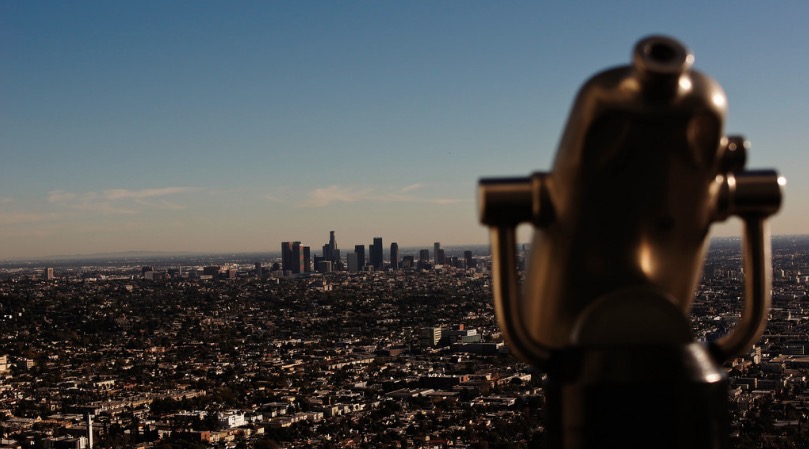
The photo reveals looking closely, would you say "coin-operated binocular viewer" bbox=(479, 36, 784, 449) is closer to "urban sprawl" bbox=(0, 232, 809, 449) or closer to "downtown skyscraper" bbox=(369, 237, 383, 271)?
"urban sprawl" bbox=(0, 232, 809, 449)

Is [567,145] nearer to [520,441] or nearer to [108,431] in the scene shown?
[520,441]

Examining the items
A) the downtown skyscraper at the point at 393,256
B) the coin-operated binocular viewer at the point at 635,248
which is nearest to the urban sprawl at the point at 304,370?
the coin-operated binocular viewer at the point at 635,248

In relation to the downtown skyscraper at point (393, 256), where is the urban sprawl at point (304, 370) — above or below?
below

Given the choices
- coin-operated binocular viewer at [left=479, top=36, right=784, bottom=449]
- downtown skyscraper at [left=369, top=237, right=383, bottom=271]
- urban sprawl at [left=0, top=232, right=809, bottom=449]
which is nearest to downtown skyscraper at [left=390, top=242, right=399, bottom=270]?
downtown skyscraper at [left=369, top=237, right=383, bottom=271]

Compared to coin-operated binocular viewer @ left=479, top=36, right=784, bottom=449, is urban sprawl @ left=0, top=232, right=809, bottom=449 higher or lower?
lower

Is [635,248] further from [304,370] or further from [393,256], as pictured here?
[393,256]

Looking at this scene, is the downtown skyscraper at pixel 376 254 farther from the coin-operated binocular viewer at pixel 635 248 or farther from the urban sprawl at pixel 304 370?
the coin-operated binocular viewer at pixel 635 248

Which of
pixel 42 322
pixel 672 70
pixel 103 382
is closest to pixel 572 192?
pixel 672 70
